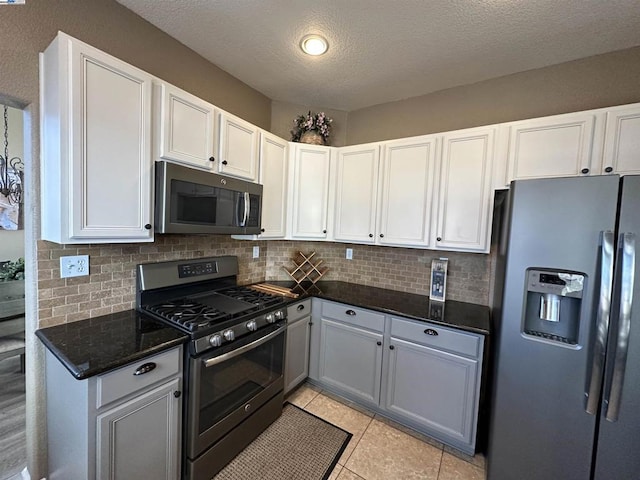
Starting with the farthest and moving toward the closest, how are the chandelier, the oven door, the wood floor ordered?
the chandelier < the wood floor < the oven door

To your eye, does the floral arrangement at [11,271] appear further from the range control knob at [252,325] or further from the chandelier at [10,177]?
the range control knob at [252,325]

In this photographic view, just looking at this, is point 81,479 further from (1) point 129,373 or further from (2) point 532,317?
(2) point 532,317

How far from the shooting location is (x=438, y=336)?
184 centimetres

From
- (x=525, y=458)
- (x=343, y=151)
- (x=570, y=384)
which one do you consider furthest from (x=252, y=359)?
(x=343, y=151)

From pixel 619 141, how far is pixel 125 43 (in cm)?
305

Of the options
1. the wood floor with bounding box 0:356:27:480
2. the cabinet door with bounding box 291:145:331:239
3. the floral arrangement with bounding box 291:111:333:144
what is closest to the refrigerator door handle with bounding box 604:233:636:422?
the cabinet door with bounding box 291:145:331:239

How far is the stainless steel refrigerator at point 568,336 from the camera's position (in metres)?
1.22

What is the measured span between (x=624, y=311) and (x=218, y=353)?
2.02m

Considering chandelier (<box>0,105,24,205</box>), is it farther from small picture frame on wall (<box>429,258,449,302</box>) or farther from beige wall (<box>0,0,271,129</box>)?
small picture frame on wall (<box>429,258,449,302</box>)

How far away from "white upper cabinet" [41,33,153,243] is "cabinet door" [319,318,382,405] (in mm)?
1644

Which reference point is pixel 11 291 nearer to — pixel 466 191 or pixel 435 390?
pixel 435 390

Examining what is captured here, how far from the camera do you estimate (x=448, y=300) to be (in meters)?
2.34

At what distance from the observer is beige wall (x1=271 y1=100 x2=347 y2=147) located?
9.12 feet

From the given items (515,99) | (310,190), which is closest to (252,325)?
(310,190)
